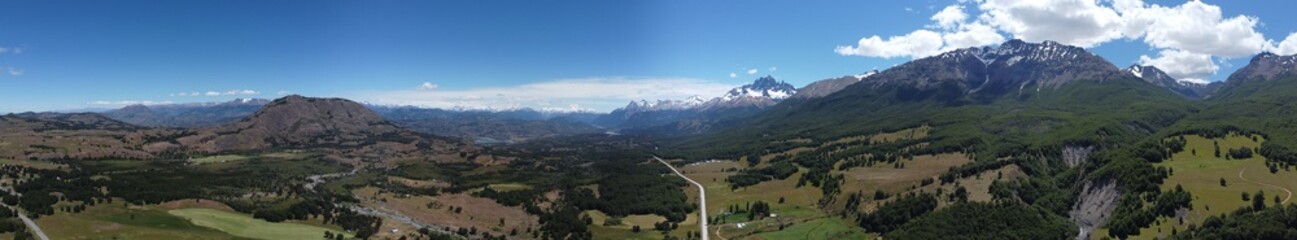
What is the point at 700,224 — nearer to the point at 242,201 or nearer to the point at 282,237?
the point at 282,237

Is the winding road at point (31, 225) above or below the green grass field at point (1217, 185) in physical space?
below

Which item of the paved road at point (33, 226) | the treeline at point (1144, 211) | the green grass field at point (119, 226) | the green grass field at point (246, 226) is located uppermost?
the treeline at point (1144, 211)

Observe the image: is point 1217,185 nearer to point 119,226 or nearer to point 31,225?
point 119,226

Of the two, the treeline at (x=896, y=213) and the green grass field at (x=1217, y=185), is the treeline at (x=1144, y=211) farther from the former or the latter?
the treeline at (x=896, y=213)

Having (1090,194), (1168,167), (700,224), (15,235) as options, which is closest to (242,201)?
(15,235)

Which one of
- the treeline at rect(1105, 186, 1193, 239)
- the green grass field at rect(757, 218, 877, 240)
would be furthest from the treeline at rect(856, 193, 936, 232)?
the treeline at rect(1105, 186, 1193, 239)

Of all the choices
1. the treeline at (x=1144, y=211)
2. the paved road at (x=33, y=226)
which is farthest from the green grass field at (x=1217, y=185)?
the paved road at (x=33, y=226)
